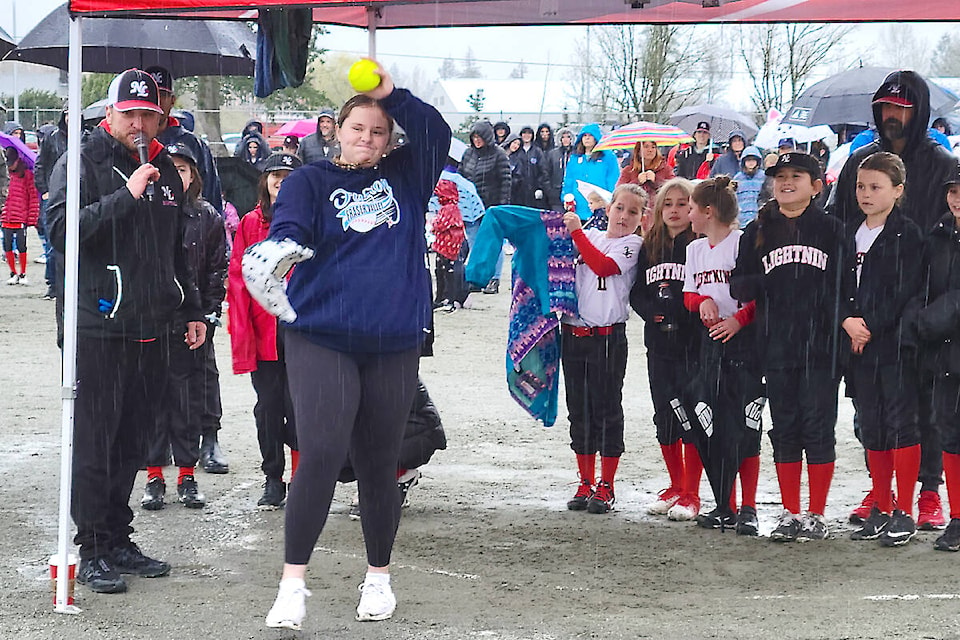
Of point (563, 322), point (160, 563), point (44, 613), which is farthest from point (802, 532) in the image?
point (44, 613)

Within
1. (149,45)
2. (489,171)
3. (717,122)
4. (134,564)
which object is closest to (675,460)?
(134,564)

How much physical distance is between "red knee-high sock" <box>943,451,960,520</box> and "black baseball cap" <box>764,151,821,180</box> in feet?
4.59

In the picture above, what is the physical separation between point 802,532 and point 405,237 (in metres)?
2.57

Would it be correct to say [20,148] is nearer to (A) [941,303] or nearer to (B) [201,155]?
(B) [201,155]

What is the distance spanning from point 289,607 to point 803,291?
278 cm

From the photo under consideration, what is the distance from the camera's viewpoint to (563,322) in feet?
21.9

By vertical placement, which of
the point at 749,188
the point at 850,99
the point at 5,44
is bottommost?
the point at 749,188

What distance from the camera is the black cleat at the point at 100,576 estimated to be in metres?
5.12

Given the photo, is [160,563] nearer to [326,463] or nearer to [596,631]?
[326,463]

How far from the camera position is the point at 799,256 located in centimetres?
591

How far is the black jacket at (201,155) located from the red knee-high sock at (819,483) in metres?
3.44

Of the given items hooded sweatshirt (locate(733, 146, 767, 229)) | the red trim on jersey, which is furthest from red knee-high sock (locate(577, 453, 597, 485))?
hooded sweatshirt (locate(733, 146, 767, 229))

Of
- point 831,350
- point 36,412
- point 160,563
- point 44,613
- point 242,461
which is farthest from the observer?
point 36,412

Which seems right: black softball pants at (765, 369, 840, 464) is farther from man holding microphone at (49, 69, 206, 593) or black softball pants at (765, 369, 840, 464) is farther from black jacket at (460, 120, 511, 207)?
black jacket at (460, 120, 511, 207)
